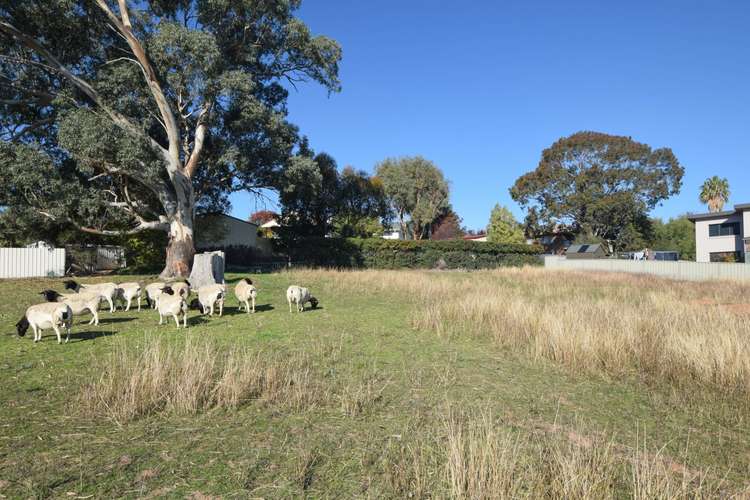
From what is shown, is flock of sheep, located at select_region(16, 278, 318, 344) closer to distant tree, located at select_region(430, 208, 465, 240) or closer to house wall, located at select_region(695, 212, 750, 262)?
house wall, located at select_region(695, 212, 750, 262)

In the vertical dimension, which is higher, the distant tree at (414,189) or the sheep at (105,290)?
the distant tree at (414,189)

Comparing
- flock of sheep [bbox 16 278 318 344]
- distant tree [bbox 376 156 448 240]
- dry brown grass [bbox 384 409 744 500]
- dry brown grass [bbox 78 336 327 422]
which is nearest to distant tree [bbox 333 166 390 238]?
distant tree [bbox 376 156 448 240]

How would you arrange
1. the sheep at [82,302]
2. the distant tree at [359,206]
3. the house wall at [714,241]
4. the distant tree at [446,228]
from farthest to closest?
the distant tree at [446,228] → the distant tree at [359,206] → the house wall at [714,241] → the sheep at [82,302]

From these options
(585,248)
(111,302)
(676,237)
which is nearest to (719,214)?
(585,248)

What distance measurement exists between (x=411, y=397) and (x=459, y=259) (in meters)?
38.7

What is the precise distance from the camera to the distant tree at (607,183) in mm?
61312

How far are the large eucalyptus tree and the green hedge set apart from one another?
12.2 m

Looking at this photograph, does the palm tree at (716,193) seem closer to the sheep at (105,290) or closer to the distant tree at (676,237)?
the distant tree at (676,237)

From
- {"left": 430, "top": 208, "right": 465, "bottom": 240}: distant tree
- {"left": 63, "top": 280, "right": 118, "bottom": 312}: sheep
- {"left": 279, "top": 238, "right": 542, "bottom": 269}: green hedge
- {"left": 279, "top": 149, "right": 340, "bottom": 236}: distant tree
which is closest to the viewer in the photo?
{"left": 63, "top": 280, "right": 118, "bottom": 312}: sheep

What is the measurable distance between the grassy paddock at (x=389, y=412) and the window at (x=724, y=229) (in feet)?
149

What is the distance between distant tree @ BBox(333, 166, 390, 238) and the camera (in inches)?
1890

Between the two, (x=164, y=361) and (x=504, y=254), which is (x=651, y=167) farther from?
(x=164, y=361)

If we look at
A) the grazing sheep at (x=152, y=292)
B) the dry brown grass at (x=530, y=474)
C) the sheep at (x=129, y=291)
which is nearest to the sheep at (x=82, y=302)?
the sheep at (x=129, y=291)

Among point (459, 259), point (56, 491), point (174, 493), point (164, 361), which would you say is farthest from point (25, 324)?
point (459, 259)
